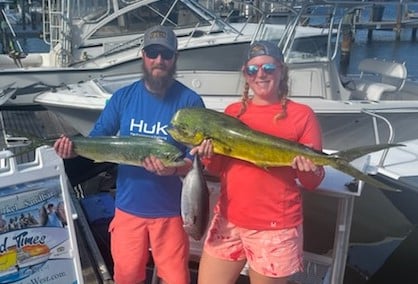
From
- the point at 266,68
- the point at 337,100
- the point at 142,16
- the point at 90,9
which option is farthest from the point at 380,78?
the point at 266,68

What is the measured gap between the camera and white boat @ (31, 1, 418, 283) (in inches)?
252

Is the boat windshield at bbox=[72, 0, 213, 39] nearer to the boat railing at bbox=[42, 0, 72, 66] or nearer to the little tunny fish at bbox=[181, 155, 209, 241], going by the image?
the boat railing at bbox=[42, 0, 72, 66]

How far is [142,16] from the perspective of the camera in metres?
9.50

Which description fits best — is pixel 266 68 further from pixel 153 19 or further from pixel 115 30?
pixel 115 30

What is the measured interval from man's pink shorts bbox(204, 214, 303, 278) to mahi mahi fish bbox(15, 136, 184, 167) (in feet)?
1.49

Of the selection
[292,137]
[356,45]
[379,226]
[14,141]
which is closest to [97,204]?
[14,141]

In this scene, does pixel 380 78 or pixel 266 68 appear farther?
pixel 380 78

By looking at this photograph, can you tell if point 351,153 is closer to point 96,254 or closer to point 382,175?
point 382,175

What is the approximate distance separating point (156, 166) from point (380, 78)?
621 centimetres

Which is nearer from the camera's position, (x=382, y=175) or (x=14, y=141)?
(x=382, y=175)

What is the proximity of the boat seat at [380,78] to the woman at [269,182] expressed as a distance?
5.03 meters

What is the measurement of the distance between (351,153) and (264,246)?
1.97 ft

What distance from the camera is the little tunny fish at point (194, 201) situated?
2676 mm

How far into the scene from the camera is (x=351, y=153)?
2469 mm
